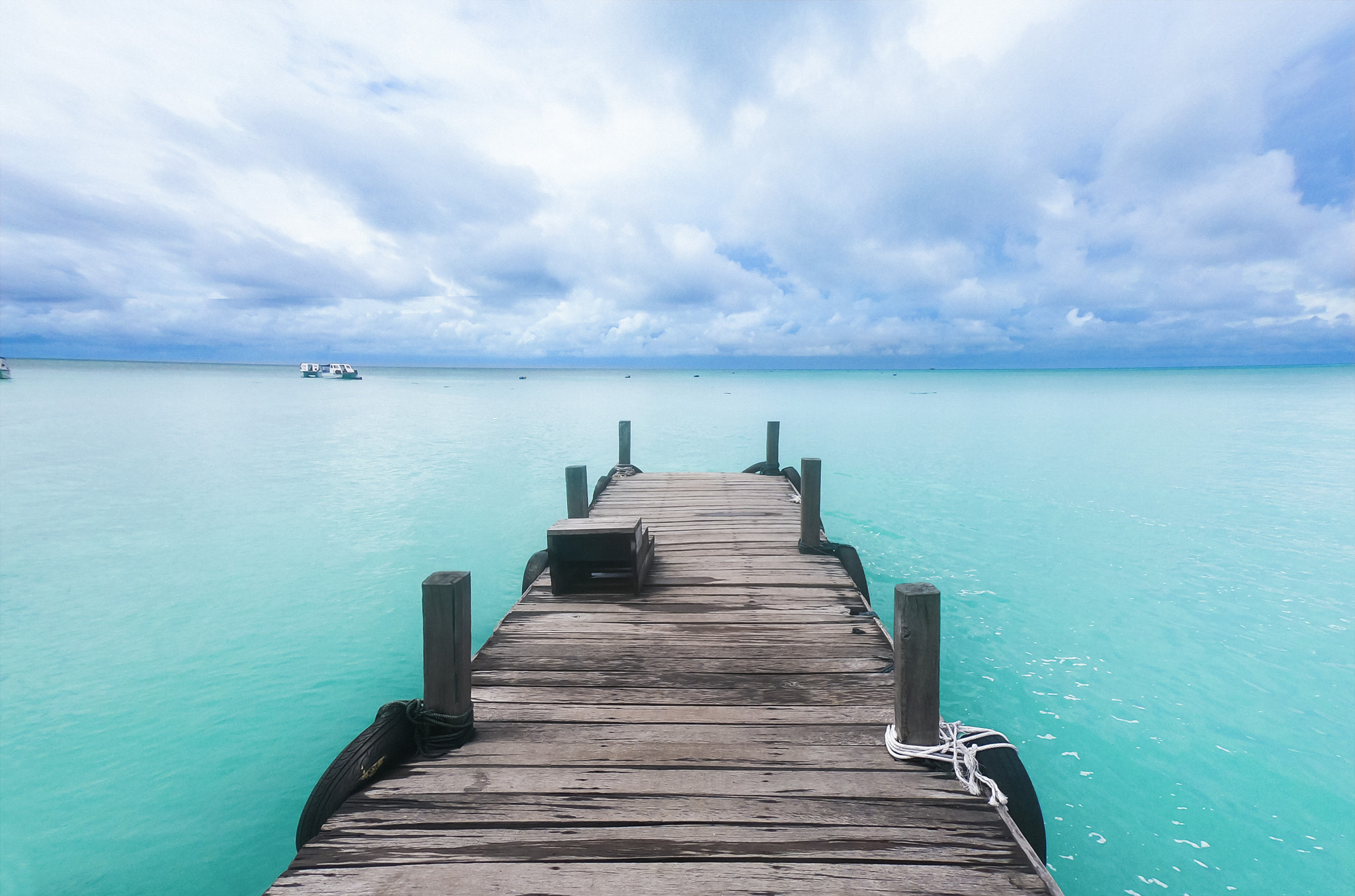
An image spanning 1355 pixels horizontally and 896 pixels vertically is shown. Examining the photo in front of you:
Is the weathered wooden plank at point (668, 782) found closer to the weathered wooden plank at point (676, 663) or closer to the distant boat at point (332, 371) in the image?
the weathered wooden plank at point (676, 663)

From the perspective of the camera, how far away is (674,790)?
3.29 m

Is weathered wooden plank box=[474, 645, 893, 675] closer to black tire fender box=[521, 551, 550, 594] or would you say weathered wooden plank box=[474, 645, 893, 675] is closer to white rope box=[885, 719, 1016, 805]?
white rope box=[885, 719, 1016, 805]

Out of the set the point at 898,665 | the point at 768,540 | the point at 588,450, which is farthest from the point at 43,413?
the point at 898,665

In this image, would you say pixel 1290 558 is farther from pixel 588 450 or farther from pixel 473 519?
pixel 588 450

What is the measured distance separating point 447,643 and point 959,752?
125 inches

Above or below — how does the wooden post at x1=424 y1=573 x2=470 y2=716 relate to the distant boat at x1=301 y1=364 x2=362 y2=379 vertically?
below

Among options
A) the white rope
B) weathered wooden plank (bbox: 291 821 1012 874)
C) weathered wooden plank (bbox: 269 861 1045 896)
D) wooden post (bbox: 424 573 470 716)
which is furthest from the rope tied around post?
the white rope

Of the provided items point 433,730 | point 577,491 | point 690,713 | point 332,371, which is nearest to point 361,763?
point 433,730

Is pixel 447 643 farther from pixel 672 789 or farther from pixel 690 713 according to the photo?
pixel 690 713

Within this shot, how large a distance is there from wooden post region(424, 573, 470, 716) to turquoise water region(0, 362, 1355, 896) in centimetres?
372

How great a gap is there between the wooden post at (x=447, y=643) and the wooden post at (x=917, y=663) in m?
2.55

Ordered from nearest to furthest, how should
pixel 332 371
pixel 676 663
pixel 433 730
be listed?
pixel 433 730, pixel 676 663, pixel 332 371

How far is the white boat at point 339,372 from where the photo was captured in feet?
412

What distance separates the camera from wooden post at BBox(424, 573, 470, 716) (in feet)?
11.3
